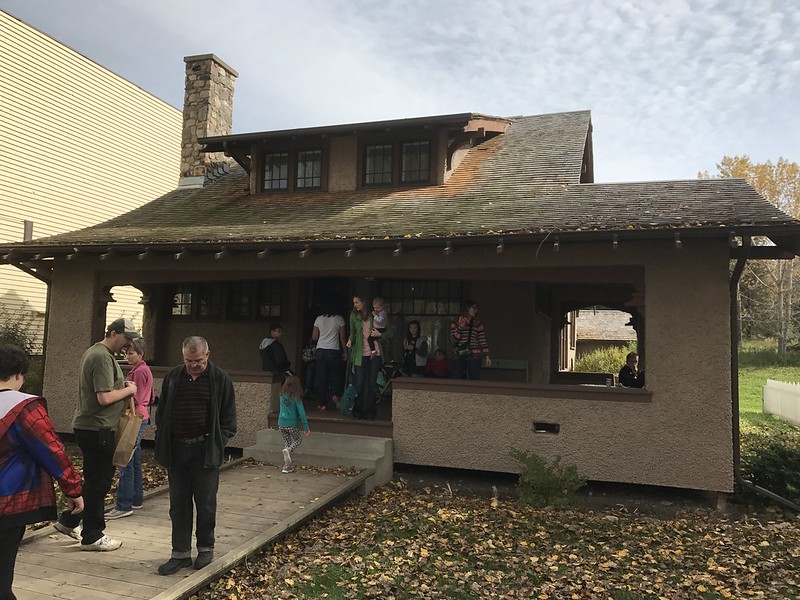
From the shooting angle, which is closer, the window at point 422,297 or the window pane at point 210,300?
the window at point 422,297

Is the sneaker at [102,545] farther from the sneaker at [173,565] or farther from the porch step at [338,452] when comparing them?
the porch step at [338,452]

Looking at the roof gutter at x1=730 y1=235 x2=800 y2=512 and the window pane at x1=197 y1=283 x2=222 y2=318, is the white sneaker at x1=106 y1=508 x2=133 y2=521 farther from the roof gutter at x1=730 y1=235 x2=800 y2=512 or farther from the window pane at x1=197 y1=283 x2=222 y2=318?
the roof gutter at x1=730 y1=235 x2=800 y2=512

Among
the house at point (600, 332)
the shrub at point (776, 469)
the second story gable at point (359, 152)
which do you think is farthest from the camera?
the house at point (600, 332)

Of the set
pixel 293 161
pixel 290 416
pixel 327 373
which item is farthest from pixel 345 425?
pixel 293 161

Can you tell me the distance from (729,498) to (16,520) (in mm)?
7444

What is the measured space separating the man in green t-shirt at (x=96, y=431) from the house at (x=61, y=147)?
13476mm

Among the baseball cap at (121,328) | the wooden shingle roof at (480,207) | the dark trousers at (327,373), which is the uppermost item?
the wooden shingle roof at (480,207)

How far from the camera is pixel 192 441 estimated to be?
4605mm

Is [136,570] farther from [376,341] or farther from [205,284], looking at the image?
[205,284]

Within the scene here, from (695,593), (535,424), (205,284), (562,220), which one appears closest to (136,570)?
(695,593)

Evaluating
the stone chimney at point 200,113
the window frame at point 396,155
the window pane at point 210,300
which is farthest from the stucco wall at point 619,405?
the stone chimney at point 200,113

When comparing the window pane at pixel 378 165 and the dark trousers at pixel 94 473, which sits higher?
the window pane at pixel 378 165

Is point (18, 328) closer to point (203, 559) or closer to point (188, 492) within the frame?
point (188, 492)

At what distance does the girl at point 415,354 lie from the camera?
968 centimetres
